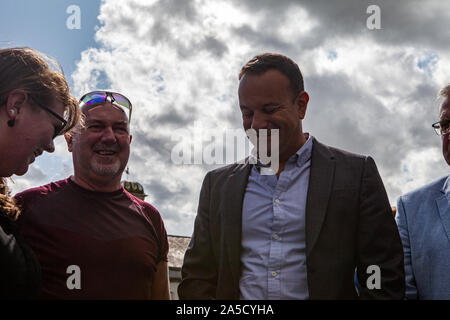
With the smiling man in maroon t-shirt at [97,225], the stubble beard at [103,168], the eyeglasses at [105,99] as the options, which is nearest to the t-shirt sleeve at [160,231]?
the smiling man in maroon t-shirt at [97,225]

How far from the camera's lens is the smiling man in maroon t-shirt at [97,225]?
3596 millimetres

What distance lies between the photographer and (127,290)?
3.73m

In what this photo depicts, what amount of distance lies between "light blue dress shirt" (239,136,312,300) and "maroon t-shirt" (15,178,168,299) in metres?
1.15

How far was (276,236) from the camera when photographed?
304 centimetres

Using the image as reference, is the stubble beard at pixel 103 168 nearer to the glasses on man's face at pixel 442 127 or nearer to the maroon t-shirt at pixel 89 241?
the maroon t-shirt at pixel 89 241

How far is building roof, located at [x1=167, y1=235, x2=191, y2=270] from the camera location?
76.8 ft

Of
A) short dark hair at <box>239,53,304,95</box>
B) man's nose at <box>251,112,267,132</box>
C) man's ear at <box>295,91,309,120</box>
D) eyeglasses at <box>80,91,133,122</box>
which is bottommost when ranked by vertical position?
man's nose at <box>251,112,267,132</box>

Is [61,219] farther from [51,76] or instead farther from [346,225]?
[346,225]

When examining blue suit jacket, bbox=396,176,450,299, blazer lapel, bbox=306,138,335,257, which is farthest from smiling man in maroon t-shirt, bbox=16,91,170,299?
blue suit jacket, bbox=396,176,450,299

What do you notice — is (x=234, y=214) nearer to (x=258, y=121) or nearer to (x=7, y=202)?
(x=258, y=121)

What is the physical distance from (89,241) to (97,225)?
184 millimetres

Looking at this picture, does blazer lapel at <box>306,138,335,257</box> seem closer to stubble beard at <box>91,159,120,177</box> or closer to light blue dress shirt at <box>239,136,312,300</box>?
light blue dress shirt at <box>239,136,312,300</box>

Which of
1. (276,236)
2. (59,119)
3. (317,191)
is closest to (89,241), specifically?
(59,119)
